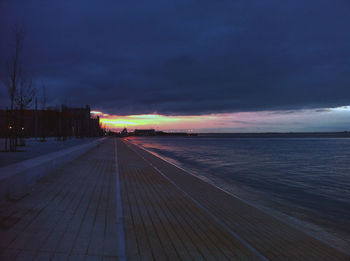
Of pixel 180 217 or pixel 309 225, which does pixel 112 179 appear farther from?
pixel 309 225

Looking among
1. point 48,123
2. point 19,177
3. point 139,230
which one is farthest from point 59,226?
point 48,123

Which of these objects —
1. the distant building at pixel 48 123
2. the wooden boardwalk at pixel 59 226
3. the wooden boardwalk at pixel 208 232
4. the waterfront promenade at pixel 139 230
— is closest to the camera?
the wooden boardwalk at pixel 59 226

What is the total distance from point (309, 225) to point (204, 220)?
12.0 feet

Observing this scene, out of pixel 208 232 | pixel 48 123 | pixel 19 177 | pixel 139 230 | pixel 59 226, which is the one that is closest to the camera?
pixel 59 226

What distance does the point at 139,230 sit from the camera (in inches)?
203

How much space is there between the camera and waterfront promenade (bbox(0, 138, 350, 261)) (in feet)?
13.5

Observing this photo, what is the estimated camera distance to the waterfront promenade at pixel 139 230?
412cm

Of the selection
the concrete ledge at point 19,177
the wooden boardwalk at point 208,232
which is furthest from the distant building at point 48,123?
the wooden boardwalk at point 208,232

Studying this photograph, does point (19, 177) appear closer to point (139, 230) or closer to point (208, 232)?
point (139, 230)

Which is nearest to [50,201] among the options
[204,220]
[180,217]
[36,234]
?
[36,234]

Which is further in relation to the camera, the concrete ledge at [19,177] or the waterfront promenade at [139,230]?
the concrete ledge at [19,177]

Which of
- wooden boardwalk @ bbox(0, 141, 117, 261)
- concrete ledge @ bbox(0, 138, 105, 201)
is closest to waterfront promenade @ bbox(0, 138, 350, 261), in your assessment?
wooden boardwalk @ bbox(0, 141, 117, 261)

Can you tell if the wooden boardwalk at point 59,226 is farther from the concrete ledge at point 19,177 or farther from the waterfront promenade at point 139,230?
the concrete ledge at point 19,177

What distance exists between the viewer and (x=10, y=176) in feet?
21.1
